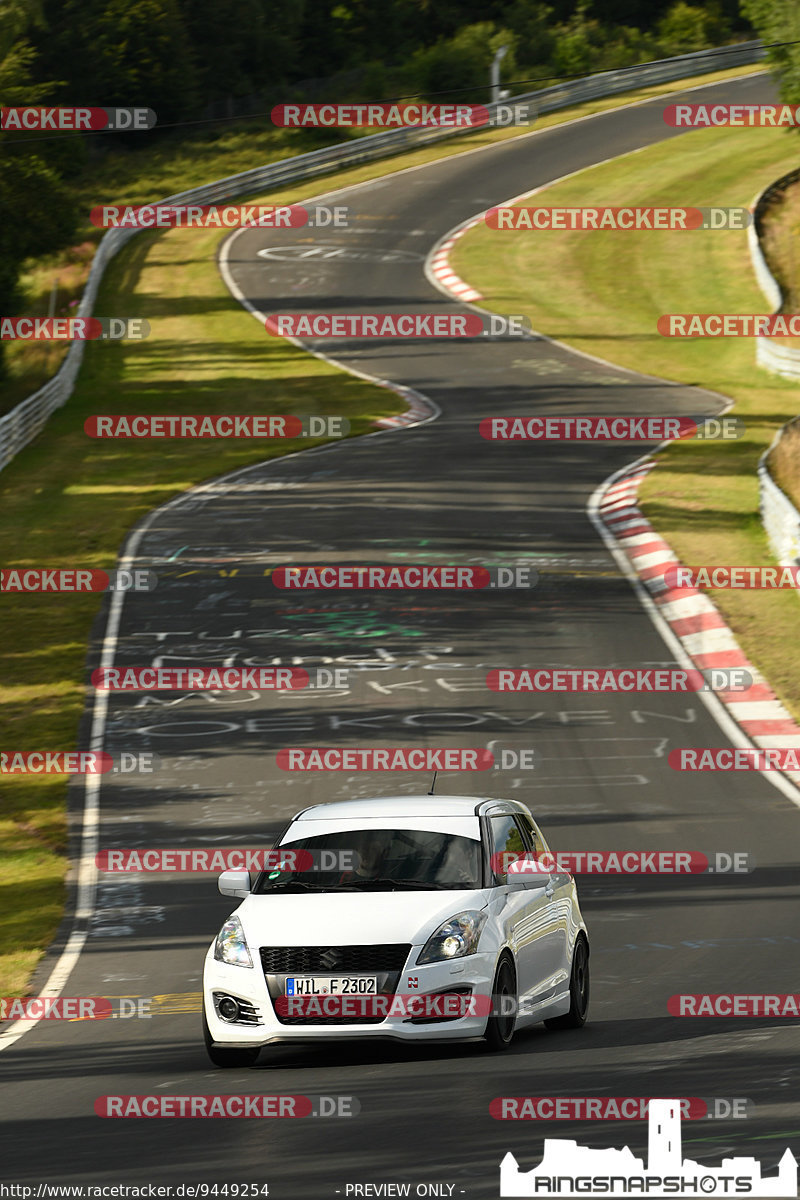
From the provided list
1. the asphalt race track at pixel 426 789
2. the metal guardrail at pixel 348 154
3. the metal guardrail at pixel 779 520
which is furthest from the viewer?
the metal guardrail at pixel 348 154

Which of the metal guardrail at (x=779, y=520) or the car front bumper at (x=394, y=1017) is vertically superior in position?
the car front bumper at (x=394, y=1017)

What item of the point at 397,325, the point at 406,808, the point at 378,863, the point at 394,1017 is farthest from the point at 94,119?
the point at 394,1017

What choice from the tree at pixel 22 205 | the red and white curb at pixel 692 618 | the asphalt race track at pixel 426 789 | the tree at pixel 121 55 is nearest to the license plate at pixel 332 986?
the asphalt race track at pixel 426 789

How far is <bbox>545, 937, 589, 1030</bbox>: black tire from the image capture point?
10623 mm

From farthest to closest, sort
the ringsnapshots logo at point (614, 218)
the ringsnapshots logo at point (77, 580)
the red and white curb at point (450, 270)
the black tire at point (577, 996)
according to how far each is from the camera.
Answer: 1. the ringsnapshots logo at point (614, 218)
2. the red and white curb at point (450, 270)
3. the ringsnapshots logo at point (77, 580)
4. the black tire at point (577, 996)

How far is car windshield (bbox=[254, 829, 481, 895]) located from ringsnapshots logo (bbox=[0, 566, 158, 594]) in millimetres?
17666

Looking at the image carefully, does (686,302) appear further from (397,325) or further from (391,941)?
(391,941)

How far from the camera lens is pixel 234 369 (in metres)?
45.5

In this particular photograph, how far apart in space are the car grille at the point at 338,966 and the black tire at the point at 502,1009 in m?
0.58

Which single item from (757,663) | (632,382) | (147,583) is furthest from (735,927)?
(632,382)

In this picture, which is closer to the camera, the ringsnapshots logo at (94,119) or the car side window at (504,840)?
the car side window at (504,840)

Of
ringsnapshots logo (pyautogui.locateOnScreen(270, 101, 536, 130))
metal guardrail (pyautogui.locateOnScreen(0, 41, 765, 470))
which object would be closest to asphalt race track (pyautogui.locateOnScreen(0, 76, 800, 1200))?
metal guardrail (pyautogui.locateOnScreen(0, 41, 765, 470))

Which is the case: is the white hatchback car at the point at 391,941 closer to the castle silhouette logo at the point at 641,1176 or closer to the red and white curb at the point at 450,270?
the castle silhouette logo at the point at 641,1176

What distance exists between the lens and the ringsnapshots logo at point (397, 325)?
1938 inches
